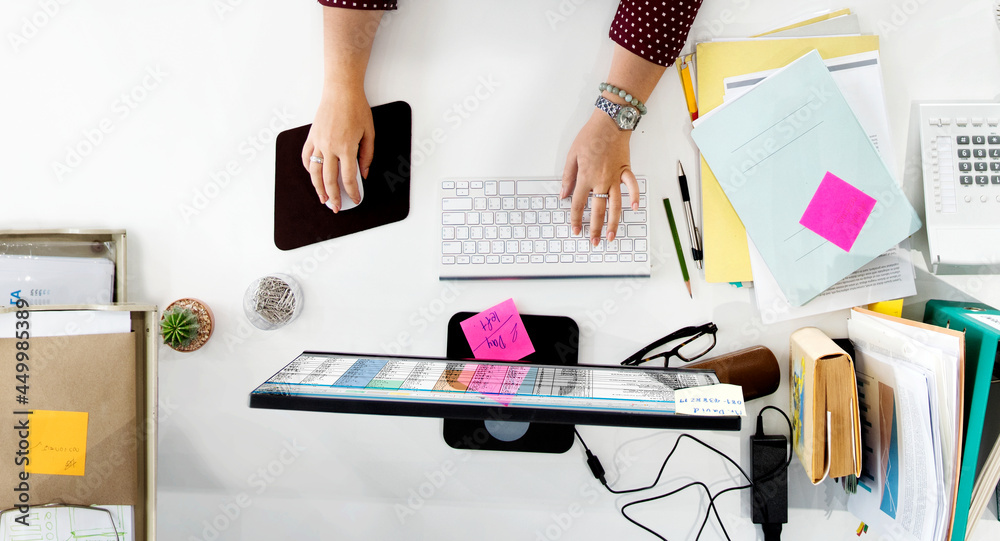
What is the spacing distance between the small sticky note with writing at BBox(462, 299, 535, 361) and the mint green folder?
1.43 ft

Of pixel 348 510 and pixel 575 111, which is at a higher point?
pixel 575 111

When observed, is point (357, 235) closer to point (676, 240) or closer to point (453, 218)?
point (453, 218)

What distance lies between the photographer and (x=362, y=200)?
3.18 ft

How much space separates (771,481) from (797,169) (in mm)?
543

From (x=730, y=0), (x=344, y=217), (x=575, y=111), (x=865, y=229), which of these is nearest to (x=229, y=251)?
(x=344, y=217)

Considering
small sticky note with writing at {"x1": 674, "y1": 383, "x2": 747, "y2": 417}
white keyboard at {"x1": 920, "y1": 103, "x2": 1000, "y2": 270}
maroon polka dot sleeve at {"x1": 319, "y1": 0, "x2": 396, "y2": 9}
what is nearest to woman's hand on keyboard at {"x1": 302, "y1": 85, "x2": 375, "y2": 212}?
maroon polka dot sleeve at {"x1": 319, "y1": 0, "x2": 396, "y2": 9}

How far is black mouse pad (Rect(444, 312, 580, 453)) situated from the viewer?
948 mm

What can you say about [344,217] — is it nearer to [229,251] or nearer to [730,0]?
[229,251]

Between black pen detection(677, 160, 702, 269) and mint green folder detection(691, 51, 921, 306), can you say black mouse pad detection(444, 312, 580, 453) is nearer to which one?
black pen detection(677, 160, 702, 269)

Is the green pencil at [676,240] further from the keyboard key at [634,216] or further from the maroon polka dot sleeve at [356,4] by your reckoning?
the maroon polka dot sleeve at [356,4]

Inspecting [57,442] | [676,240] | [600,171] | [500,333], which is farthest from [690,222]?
[57,442]

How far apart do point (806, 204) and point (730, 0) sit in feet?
1.27

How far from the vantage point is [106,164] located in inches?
39.7

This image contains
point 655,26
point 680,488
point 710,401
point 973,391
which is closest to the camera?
point 710,401
